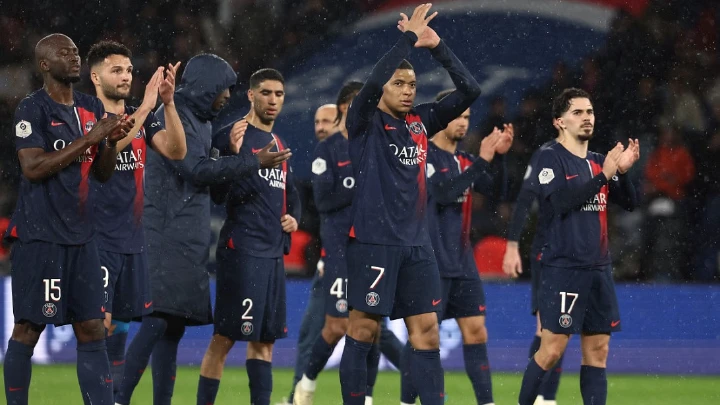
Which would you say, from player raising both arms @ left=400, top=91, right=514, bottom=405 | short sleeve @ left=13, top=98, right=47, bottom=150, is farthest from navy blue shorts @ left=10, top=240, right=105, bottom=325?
player raising both arms @ left=400, top=91, right=514, bottom=405

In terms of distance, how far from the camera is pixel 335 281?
7211mm

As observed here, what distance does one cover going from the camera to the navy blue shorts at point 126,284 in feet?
18.4

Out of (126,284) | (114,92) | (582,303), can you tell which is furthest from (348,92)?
(126,284)

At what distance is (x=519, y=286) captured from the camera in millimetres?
9836

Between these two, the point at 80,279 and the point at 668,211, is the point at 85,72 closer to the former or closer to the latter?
the point at 668,211

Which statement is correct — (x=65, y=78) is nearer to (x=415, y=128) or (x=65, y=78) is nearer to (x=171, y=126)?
(x=171, y=126)

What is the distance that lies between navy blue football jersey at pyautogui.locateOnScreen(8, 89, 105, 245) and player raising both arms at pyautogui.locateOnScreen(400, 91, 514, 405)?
7.45 feet

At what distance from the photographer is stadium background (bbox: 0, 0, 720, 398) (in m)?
10.8

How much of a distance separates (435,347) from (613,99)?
A: 641cm

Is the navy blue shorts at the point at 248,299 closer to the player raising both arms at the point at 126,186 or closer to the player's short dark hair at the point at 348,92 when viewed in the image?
the player raising both arms at the point at 126,186

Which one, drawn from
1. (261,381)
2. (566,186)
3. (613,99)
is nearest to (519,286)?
(613,99)

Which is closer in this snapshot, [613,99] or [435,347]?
[435,347]

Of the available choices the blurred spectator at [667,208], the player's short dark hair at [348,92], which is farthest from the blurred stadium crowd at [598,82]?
the player's short dark hair at [348,92]

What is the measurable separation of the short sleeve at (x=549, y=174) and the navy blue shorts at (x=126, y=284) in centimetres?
212
